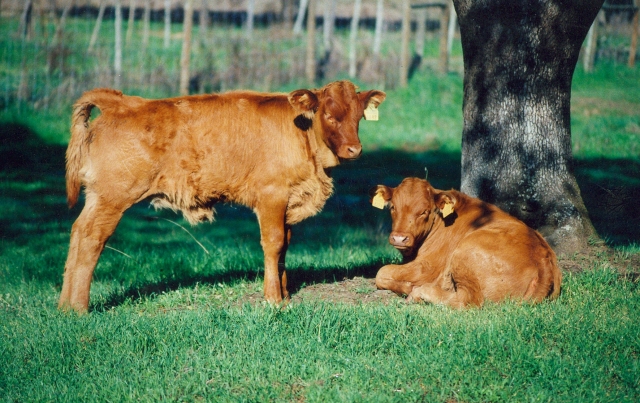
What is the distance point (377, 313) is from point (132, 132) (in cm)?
271

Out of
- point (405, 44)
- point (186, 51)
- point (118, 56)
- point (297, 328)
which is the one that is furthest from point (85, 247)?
point (405, 44)

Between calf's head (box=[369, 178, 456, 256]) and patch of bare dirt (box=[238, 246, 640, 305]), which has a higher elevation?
calf's head (box=[369, 178, 456, 256])

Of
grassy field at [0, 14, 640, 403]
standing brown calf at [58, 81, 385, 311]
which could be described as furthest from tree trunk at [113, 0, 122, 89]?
standing brown calf at [58, 81, 385, 311]

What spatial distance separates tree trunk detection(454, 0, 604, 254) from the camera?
287 inches

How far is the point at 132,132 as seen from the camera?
647cm

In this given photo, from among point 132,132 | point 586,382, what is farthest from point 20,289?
point 586,382

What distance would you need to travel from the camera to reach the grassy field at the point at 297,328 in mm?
4840

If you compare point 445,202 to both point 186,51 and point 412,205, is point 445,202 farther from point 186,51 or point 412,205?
point 186,51

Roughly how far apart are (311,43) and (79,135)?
10373 mm

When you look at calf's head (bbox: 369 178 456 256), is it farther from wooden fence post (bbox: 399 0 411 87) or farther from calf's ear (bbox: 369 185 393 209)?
wooden fence post (bbox: 399 0 411 87)

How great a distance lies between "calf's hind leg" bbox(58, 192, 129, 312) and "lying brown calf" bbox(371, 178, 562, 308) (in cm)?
251

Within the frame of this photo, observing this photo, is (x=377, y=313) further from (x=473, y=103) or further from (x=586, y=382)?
(x=473, y=103)

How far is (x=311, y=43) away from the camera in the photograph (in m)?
16.3

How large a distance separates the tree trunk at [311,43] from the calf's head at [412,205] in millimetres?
9960
